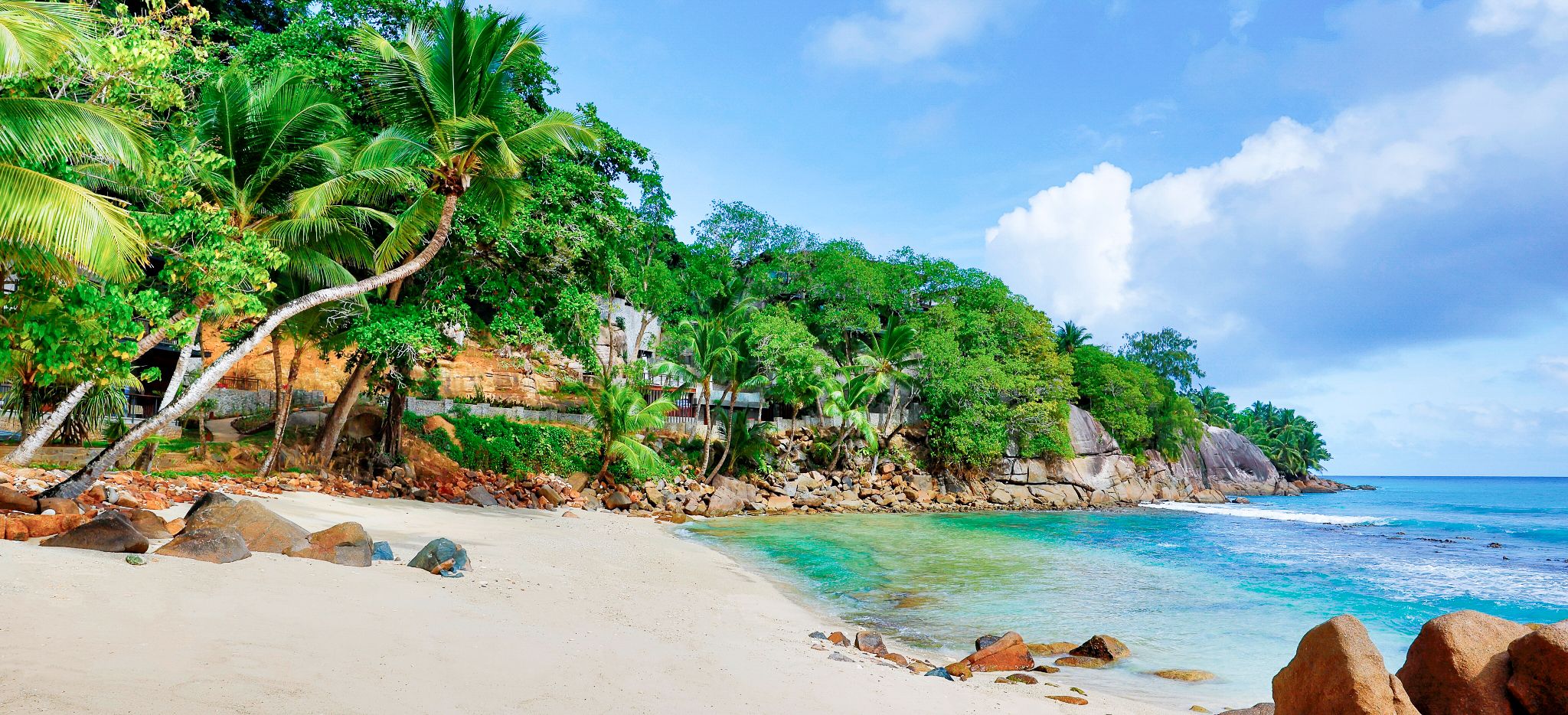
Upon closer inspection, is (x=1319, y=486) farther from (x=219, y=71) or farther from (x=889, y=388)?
(x=219, y=71)

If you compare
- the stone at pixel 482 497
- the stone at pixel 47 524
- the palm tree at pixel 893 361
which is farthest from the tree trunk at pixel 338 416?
the palm tree at pixel 893 361

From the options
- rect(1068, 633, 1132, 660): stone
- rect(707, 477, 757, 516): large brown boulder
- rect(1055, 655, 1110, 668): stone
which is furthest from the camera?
rect(707, 477, 757, 516): large brown boulder

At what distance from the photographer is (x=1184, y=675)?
6934mm

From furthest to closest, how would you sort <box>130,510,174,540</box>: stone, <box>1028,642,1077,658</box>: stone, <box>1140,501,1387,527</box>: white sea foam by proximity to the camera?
<box>1140,501,1387,527</box>: white sea foam < <box>1028,642,1077,658</box>: stone < <box>130,510,174,540</box>: stone

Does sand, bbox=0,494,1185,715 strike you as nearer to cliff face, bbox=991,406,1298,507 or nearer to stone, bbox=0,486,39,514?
stone, bbox=0,486,39,514

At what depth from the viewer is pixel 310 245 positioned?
529 inches

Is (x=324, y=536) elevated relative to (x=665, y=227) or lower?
lower

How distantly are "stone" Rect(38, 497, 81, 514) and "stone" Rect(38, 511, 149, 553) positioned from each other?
1473mm

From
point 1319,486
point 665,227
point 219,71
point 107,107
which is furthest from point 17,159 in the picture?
point 1319,486

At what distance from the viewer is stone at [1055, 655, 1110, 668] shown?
706cm

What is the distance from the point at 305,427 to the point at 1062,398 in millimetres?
30160

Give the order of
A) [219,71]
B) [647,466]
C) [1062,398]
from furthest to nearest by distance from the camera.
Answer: [1062,398] → [647,466] → [219,71]

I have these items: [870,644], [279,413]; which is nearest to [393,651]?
[870,644]

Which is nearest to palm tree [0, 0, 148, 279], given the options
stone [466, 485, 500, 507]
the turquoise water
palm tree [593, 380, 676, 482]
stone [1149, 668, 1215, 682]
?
the turquoise water
